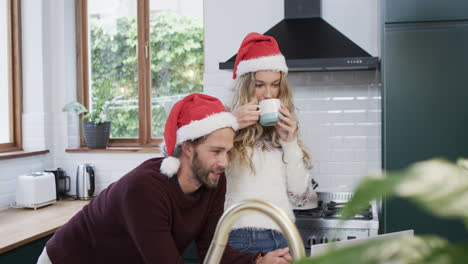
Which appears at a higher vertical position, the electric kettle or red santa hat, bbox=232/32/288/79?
red santa hat, bbox=232/32/288/79

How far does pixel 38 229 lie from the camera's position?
2.84m

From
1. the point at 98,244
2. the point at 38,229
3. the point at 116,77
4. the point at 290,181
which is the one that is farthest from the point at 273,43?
the point at 116,77

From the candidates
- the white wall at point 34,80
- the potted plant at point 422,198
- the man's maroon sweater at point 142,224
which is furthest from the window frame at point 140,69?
the potted plant at point 422,198

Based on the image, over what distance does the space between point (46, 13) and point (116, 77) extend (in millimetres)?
669

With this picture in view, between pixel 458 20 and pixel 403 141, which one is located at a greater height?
pixel 458 20

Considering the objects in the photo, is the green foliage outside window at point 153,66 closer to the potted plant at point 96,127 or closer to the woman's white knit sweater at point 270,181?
the potted plant at point 96,127

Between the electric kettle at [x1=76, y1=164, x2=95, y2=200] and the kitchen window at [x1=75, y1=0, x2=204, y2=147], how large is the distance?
42 cm

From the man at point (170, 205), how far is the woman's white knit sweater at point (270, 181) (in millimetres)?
231

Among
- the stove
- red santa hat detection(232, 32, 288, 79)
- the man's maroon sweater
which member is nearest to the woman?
red santa hat detection(232, 32, 288, 79)

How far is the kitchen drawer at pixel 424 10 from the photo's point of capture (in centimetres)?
283

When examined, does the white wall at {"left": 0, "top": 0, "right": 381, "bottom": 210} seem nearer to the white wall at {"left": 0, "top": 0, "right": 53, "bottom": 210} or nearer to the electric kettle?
the white wall at {"left": 0, "top": 0, "right": 53, "bottom": 210}

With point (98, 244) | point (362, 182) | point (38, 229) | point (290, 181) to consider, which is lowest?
point (38, 229)

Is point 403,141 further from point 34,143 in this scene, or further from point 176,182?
point 34,143

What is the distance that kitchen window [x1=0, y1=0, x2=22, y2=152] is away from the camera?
148 inches
